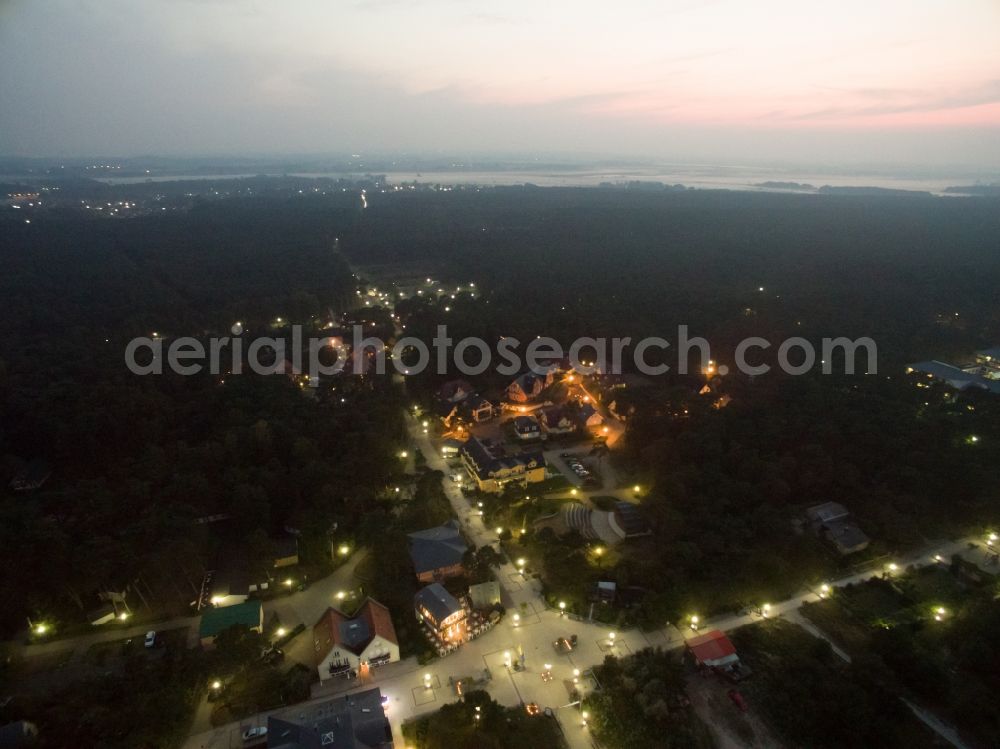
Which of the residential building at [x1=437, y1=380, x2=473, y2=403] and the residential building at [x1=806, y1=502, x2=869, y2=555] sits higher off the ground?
the residential building at [x1=437, y1=380, x2=473, y2=403]

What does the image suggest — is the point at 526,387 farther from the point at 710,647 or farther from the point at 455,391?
the point at 710,647

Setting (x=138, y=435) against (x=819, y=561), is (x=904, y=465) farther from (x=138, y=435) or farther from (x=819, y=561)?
(x=138, y=435)

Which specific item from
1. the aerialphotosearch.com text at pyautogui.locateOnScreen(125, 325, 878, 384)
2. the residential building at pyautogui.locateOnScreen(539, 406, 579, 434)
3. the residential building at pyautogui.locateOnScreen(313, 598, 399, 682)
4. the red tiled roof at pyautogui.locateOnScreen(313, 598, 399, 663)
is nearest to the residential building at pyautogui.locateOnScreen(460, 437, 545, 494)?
the residential building at pyautogui.locateOnScreen(539, 406, 579, 434)

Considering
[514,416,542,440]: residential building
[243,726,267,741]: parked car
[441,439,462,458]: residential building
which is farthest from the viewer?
[514,416,542,440]: residential building

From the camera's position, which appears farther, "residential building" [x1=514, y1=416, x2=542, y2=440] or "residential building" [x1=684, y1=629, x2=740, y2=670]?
"residential building" [x1=514, y1=416, x2=542, y2=440]

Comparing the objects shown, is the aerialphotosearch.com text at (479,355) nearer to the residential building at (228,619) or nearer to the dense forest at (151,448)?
the dense forest at (151,448)

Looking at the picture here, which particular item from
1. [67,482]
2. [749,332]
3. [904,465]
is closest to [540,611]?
[904,465]

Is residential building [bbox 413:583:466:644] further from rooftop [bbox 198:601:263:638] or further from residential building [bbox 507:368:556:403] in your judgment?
residential building [bbox 507:368:556:403]
